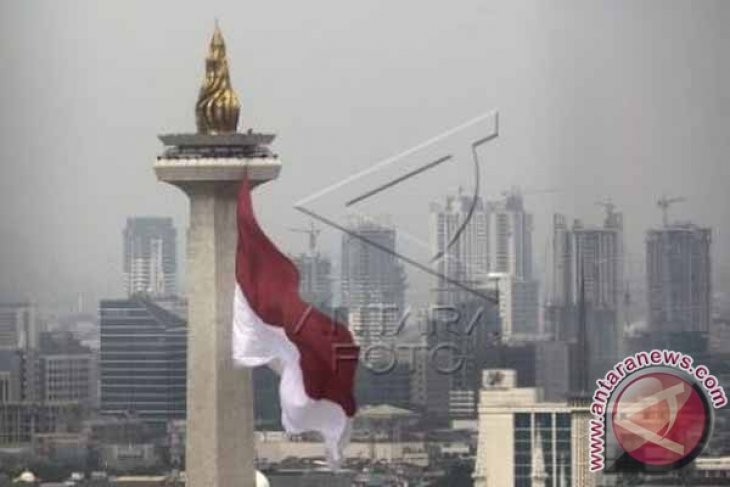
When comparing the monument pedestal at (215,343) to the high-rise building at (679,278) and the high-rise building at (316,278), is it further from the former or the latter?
the high-rise building at (679,278)

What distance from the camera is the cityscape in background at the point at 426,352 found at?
1355 inches

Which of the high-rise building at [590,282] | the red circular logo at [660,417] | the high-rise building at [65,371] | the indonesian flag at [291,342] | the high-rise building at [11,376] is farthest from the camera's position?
the high-rise building at [11,376]

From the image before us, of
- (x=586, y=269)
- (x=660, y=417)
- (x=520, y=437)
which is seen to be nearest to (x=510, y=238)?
(x=586, y=269)

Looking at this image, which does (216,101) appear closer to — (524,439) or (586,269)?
(524,439)

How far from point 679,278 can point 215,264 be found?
1816cm

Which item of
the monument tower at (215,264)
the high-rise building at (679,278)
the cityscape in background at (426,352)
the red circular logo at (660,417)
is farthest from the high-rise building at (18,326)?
the monument tower at (215,264)

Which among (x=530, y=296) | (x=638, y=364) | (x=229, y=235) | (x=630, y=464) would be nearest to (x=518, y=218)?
(x=530, y=296)

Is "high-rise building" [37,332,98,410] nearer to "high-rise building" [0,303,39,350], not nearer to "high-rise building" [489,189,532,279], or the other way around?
"high-rise building" [0,303,39,350]

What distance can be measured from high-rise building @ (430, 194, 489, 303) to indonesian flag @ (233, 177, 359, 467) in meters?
12.7

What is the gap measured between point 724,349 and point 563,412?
175cm

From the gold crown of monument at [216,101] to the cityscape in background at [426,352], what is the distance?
10718mm

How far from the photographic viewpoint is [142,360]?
41.3m

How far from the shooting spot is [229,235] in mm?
20062

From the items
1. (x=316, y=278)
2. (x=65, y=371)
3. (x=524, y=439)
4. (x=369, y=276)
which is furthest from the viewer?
(x=65, y=371)
